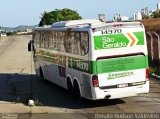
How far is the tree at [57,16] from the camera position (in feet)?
319

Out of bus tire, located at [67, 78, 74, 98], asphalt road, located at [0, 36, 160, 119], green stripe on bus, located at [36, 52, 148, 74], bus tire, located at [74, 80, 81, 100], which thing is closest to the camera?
asphalt road, located at [0, 36, 160, 119]

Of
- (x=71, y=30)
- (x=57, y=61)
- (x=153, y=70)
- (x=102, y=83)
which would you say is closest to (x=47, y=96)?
(x=57, y=61)

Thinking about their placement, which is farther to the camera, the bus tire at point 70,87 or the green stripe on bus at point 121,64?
the bus tire at point 70,87

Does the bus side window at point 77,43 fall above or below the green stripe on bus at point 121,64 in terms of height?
above

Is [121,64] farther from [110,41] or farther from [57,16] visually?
[57,16]

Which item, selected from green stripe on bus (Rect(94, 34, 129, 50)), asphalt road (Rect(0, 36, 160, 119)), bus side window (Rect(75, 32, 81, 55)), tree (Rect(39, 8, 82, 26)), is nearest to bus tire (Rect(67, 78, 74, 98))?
asphalt road (Rect(0, 36, 160, 119))

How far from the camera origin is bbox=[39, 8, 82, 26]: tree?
97312 millimetres

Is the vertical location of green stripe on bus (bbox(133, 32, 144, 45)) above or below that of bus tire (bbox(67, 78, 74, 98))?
above

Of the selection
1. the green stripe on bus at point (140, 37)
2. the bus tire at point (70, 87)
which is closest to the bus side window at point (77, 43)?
the bus tire at point (70, 87)

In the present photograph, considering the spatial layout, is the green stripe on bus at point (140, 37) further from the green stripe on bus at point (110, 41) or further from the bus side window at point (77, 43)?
the bus side window at point (77, 43)

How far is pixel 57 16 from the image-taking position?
9931 cm

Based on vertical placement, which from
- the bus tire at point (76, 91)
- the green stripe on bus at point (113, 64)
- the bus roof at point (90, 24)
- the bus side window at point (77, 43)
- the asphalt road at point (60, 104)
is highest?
the bus roof at point (90, 24)

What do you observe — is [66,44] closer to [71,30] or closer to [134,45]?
[71,30]

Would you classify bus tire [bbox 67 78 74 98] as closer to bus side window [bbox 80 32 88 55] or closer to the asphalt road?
the asphalt road
